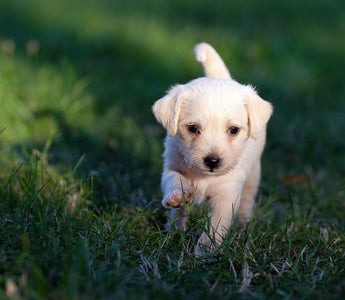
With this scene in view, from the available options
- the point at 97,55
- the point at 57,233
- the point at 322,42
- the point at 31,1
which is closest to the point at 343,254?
the point at 57,233

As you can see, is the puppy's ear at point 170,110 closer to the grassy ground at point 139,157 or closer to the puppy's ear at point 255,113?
the puppy's ear at point 255,113

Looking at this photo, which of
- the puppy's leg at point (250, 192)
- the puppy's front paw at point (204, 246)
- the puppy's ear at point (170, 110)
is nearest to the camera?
the puppy's front paw at point (204, 246)

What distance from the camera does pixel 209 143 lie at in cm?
348

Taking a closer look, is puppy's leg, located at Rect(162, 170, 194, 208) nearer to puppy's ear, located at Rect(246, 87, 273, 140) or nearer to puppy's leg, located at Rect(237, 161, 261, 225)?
puppy's ear, located at Rect(246, 87, 273, 140)

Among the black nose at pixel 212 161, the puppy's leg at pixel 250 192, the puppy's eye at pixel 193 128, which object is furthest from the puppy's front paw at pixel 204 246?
the puppy's leg at pixel 250 192

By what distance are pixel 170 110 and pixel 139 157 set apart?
136 cm

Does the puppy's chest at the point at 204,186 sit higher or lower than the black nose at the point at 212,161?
lower

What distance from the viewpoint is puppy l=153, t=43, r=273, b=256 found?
3.46m

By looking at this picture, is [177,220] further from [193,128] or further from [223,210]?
[193,128]

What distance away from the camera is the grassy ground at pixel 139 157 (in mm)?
2746

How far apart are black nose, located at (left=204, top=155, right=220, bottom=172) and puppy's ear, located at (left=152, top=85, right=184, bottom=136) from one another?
31 centimetres

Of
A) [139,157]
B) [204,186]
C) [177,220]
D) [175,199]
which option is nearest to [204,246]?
[175,199]

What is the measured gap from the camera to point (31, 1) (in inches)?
460

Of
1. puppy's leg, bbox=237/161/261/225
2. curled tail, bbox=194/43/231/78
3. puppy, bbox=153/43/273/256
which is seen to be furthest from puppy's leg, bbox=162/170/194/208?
curled tail, bbox=194/43/231/78
